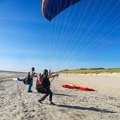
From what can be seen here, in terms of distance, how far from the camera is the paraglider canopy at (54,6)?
41.6 feet

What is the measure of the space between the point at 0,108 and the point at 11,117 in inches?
61.7

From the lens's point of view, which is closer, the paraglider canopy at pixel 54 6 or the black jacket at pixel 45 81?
the black jacket at pixel 45 81

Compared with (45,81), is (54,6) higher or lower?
higher

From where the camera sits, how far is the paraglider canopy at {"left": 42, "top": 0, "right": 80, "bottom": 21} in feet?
41.6

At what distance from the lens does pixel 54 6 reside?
Answer: 1304cm

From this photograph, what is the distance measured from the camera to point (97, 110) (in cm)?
898

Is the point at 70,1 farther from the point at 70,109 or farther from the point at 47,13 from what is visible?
the point at 70,109

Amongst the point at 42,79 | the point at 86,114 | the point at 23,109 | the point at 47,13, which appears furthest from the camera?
the point at 47,13

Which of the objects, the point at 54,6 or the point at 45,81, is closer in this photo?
the point at 45,81

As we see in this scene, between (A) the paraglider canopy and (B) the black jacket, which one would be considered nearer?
(B) the black jacket

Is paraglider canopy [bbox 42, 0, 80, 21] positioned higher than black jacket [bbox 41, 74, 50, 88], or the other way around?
paraglider canopy [bbox 42, 0, 80, 21]

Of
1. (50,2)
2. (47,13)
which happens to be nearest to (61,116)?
(50,2)

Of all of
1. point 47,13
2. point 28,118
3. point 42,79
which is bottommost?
point 28,118

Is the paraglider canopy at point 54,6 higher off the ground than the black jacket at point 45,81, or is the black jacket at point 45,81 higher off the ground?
the paraglider canopy at point 54,6
